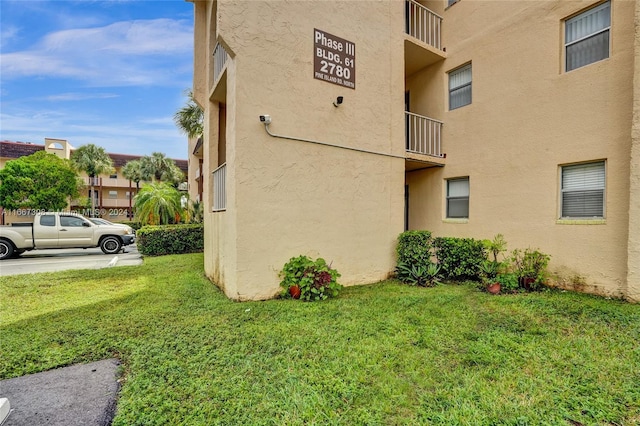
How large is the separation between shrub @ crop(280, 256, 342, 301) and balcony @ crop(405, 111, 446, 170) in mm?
4409

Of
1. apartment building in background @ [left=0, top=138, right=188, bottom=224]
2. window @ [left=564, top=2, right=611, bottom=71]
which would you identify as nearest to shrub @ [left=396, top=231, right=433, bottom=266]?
window @ [left=564, top=2, right=611, bottom=71]

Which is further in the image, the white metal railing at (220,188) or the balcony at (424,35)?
the balcony at (424,35)

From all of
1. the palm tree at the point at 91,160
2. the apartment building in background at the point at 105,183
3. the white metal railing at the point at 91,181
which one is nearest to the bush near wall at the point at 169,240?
the apartment building in background at the point at 105,183

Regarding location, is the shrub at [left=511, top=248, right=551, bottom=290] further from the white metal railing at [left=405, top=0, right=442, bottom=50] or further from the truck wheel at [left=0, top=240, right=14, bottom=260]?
the truck wheel at [left=0, top=240, right=14, bottom=260]

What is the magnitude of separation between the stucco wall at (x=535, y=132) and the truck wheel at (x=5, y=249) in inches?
626

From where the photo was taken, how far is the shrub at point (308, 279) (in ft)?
18.7

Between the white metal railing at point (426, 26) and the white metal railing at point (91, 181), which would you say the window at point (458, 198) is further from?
the white metal railing at point (91, 181)

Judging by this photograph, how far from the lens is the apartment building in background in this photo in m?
31.3

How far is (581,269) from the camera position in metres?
5.84

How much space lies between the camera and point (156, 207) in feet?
51.7

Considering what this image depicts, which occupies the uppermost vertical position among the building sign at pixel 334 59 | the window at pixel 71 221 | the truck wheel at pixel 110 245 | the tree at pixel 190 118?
the tree at pixel 190 118

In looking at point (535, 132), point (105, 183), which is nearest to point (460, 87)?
point (535, 132)

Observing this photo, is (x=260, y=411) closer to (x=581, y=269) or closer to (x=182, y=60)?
(x=581, y=269)

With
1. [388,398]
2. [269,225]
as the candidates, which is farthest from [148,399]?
[269,225]
